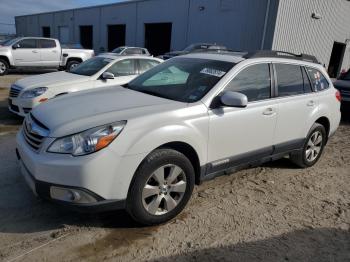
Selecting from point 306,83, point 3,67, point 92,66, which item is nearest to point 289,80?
point 306,83

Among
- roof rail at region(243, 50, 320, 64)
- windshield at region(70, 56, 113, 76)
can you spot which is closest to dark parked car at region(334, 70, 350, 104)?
roof rail at region(243, 50, 320, 64)

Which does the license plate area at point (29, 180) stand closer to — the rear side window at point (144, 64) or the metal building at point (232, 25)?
the rear side window at point (144, 64)

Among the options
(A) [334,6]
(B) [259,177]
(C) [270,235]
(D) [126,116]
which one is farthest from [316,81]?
(A) [334,6]

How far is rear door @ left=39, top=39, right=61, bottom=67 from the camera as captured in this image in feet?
52.5

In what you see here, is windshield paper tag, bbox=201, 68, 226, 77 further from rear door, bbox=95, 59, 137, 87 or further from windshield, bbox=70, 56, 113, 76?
windshield, bbox=70, 56, 113, 76

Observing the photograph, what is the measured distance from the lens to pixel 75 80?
7238mm

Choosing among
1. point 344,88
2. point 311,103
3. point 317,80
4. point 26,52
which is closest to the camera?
point 311,103

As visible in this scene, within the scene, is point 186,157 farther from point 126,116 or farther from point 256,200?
point 256,200

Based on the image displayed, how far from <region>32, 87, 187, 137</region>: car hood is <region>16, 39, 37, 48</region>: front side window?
13069 millimetres

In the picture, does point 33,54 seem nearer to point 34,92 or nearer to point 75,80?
point 75,80

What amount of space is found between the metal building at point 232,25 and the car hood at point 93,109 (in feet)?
56.5

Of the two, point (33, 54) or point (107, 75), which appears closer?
point (107, 75)

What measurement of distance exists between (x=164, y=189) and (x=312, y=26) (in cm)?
2174

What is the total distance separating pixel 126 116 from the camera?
3236mm
